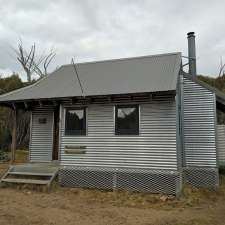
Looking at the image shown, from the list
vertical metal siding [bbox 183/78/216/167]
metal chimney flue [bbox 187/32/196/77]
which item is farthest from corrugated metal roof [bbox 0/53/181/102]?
vertical metal siding [bbox 183/78/216/167]

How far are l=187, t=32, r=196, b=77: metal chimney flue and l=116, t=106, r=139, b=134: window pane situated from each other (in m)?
4.18

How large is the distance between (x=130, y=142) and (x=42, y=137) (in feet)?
14.3

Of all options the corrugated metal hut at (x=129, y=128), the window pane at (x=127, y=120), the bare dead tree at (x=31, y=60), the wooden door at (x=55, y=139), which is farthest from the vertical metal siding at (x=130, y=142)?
the bare dead tree at (x=31, y=60)

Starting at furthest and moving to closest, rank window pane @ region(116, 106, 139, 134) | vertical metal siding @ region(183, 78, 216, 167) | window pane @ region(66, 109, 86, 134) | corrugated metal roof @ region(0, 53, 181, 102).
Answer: vertical metal siding @ region(183, 78, 216, 167) → window pane @ region(66, 109, 86, 134) → corrugated metal roof @ region(0, 53, 181, 102) → window pane @ region(116, 106, 139, 134)

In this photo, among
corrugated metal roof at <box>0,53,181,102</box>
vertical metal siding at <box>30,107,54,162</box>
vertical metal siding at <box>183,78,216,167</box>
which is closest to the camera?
corrugated metal roof at <box>0,53,181,102</box>

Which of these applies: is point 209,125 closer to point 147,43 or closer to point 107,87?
point 107,87

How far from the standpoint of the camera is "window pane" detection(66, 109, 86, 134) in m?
9.89

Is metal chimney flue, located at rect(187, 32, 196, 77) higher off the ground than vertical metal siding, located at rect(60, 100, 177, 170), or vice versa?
metal chimney flue, located at rect(187, 32, 196, 77)

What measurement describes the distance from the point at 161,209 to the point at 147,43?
52.2 ft

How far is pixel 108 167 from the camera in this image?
9305 millimetres

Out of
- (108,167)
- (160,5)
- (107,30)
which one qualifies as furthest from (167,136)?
(107,30)

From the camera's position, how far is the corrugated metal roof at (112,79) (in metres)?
9.41

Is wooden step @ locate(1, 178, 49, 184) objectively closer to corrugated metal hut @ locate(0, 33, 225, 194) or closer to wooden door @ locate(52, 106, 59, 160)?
corrugated metal hut @ locate(0, 33, 225, 194)

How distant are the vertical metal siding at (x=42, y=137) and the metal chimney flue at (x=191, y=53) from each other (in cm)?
629
